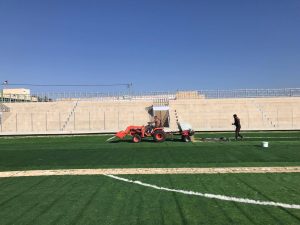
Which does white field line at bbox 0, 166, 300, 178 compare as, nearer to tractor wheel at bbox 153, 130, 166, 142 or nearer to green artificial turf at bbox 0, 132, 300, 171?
green artificial turf at bbox 0, 132, 300, 171

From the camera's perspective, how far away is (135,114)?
148 feet

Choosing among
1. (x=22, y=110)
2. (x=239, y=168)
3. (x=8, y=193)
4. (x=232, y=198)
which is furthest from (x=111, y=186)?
(x=22, y=110)

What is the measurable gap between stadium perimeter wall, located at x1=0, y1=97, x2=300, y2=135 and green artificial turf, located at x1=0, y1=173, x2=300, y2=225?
3145 centimetres

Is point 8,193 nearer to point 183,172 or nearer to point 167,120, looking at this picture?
point 183,172

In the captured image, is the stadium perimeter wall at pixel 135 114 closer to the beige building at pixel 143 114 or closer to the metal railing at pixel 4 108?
the beige building at pixel 143 114

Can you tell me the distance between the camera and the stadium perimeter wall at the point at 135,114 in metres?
43.1

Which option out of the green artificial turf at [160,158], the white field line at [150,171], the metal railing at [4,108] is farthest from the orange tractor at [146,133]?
the metal railing at [4,108]

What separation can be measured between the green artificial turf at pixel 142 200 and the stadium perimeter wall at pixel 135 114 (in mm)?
31450

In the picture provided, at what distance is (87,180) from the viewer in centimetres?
1136

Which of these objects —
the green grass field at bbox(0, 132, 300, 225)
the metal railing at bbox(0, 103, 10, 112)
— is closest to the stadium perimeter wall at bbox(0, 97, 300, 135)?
the metal railing at bbox(0, 103, 10, 112)

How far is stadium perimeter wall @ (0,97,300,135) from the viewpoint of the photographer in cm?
4308

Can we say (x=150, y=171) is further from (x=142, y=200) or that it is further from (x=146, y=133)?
(x=146, y=133)

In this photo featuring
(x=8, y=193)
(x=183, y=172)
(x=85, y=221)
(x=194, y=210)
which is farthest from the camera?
(x=183, y=172)

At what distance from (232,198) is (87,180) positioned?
458cm
